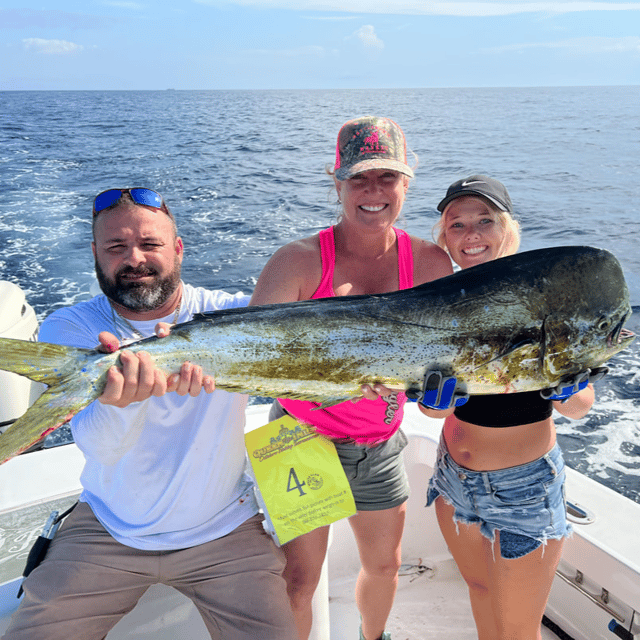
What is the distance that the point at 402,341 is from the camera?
A: 1.54 metres

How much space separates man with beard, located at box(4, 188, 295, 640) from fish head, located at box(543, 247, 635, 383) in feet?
3.58

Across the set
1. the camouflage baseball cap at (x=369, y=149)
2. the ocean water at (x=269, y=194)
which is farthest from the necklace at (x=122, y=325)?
the ocean water at (x=269, y=194)

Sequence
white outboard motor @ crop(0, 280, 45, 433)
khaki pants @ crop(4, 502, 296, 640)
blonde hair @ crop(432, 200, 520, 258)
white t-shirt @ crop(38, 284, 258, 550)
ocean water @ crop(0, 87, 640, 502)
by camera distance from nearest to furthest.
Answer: khaki pants @ crop(4, 502, 296, 640) < white t-shirt @ crop(38, 284, 258, 550) < blonde hair @ crop(432, 200, 520, 258) < white outboard motor @ crop(0, 280, 45, 433) < ocean water @ crop(0, 87, 640, 502)

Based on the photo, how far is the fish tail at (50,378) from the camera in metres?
1.45

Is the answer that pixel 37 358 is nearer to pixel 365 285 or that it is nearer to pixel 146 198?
pixel 146 198

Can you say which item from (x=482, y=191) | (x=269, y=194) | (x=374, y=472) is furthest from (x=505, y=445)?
(x=269, y=194)

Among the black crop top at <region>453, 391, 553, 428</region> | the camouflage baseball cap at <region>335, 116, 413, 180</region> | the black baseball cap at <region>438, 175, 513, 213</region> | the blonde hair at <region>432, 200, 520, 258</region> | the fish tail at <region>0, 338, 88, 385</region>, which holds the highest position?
the camouflage baseball cap at <region>335, 116, 413, 180</region>

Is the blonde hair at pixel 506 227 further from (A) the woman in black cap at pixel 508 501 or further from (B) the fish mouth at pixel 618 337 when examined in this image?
(B) the fish mouth at pixel 618 337

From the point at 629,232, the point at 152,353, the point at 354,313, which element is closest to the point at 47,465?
the point at 152,353

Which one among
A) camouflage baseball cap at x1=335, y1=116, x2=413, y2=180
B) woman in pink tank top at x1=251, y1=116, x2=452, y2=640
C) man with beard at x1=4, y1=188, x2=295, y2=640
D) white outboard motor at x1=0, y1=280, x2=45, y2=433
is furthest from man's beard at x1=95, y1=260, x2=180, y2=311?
white outboard motor at x1=0, y1=280, x2=45, y2=433

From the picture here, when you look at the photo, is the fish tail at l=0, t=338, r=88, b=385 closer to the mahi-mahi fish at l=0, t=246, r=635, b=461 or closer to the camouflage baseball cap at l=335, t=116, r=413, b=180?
the mahi-mahi fish at l=0, t=246, r=635, b=461

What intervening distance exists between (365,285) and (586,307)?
795mm

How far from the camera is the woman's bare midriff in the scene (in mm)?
1869

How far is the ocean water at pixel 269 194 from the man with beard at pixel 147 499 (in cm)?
128
